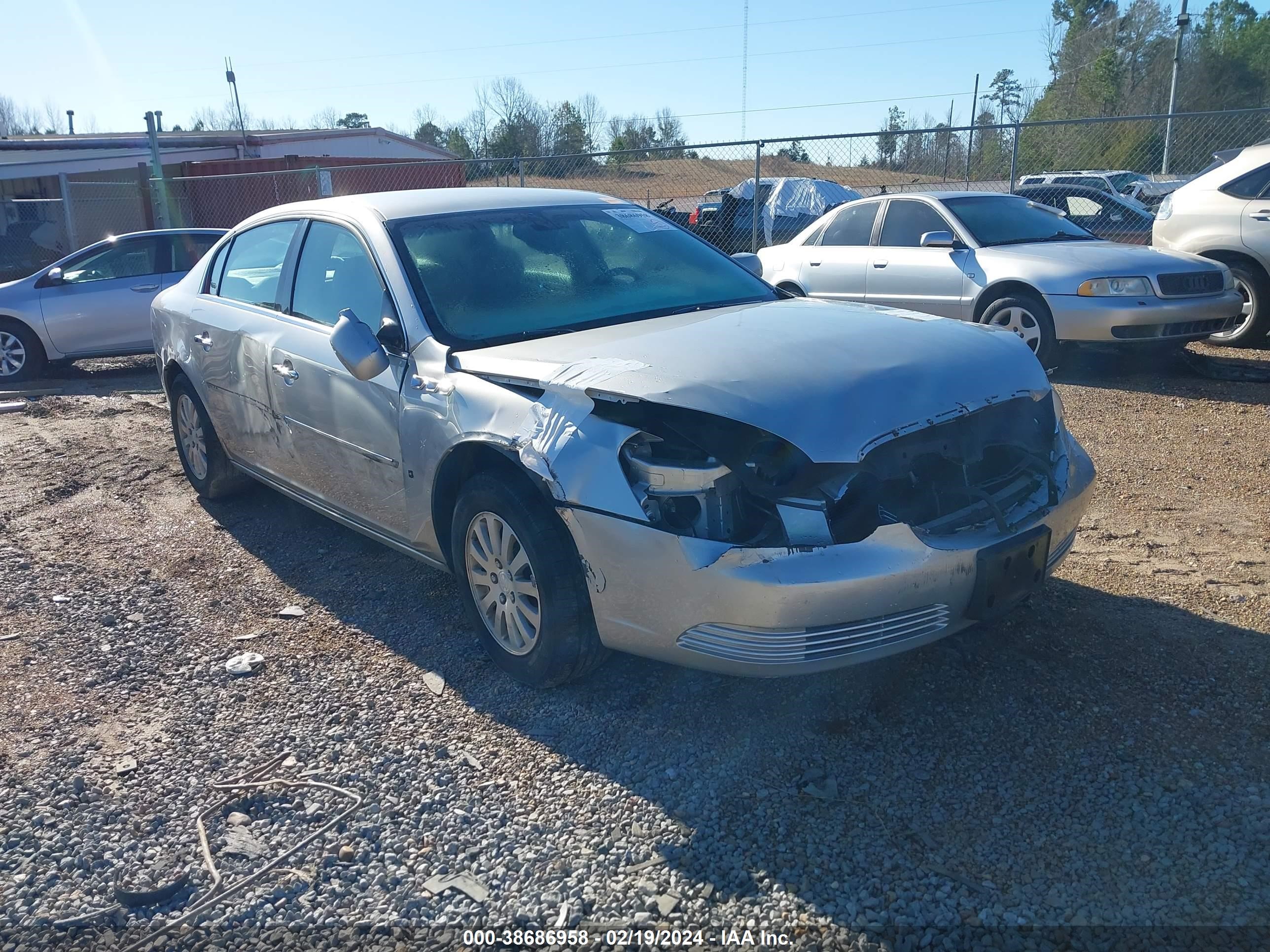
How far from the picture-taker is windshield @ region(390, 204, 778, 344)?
13.2ft

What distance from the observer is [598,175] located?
19.5 metres

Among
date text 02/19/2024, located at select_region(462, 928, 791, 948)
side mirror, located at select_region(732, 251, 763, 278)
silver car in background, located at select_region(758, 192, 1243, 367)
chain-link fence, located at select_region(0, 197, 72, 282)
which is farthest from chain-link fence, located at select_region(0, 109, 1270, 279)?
date text 02/19/2024, located at select_region(462, 928, 791, 948)

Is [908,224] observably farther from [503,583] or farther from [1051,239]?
[503,583]

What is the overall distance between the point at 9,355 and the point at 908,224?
9.36 meters

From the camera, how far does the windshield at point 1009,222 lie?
8781mm

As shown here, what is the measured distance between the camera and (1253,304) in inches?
350

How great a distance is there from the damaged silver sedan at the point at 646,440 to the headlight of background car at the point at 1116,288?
4.40 meters

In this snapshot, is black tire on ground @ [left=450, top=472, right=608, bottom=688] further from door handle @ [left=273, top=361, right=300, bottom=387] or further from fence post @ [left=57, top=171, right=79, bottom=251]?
fence post @ [left=57, top=171, right=79, bottom=251]

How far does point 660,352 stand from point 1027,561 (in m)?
1.36

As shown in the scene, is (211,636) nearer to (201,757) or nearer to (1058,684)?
(201,757)

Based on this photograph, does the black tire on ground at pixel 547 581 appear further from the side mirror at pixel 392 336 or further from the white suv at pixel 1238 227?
the white suv at pixel 1238 227

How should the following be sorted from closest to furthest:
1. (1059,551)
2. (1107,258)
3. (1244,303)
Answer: (1059,551)
(1107,258)
(1244,303)

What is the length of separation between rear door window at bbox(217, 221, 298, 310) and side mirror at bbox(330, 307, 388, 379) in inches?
47.1

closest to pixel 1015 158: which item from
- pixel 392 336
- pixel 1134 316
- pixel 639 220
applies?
pixel 1134 316
